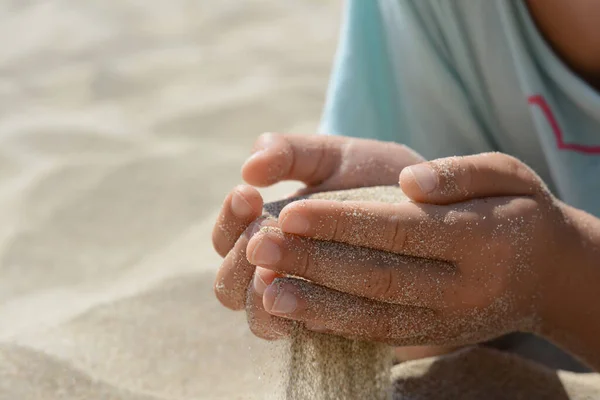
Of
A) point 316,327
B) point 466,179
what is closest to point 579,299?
point 466,179

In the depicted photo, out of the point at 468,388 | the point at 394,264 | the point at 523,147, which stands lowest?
the point at 468,388

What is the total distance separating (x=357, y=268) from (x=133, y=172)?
103 centimetres

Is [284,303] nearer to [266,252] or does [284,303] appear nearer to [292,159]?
[266,252]

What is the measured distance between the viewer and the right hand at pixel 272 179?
0.87 meters

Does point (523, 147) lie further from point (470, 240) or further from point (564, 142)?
point (470, 240)

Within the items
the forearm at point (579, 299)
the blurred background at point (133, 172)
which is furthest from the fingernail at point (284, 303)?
the forearm at point (579, 299)

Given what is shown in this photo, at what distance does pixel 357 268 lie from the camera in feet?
2.63

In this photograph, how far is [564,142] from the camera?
4.45 feet

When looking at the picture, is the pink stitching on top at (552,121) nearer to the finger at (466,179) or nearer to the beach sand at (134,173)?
the finger at (466,179)

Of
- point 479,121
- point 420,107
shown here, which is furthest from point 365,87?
point 479,121

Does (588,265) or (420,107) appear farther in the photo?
(420,107)

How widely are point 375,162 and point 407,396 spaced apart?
1.11 feet

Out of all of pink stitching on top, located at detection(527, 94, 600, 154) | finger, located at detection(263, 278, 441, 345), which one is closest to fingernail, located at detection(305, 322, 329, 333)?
finger, located at detection(263, 278, 441, 345)

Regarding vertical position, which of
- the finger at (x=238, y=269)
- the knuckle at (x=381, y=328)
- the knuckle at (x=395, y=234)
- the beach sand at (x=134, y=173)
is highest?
the knuckle at (x=395, y=234)
